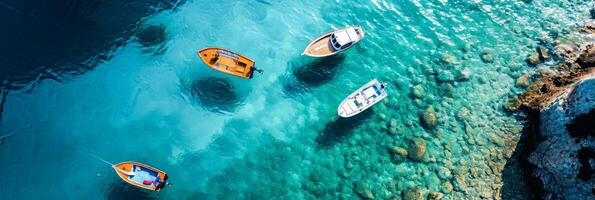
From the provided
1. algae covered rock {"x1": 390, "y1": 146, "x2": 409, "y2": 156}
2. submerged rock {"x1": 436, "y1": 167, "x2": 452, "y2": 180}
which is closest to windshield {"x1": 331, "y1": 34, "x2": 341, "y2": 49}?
algae covered rock {"x1": 390, "y1": 146, "x2": 409, "y2": 156}

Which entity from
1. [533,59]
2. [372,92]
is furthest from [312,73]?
[533,59]

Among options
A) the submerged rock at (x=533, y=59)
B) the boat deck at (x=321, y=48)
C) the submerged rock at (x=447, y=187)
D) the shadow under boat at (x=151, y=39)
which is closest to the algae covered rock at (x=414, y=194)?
the submerged rock at (x=447, y=187)

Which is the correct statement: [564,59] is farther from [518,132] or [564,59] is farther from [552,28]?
[518,132]

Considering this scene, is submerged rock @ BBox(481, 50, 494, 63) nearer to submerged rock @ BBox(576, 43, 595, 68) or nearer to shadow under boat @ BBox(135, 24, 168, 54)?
submerged rock @ BBox(576, 43, 595, 68)

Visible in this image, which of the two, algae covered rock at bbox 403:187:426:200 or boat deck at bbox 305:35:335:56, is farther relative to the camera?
boat deck at bbox 305:35:335:56

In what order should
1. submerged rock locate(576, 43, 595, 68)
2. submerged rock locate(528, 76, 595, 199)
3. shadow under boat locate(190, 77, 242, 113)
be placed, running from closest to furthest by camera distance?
submerged rock locate(528, 76, 595, 199), submerged rock locate(576, 43, 595, 68), shadow under boat locate(190, 77, 242, 113)

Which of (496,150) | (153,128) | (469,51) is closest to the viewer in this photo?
(496,150)

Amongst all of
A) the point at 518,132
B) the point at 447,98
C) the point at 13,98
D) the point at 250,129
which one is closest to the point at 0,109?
the point at 13,98
